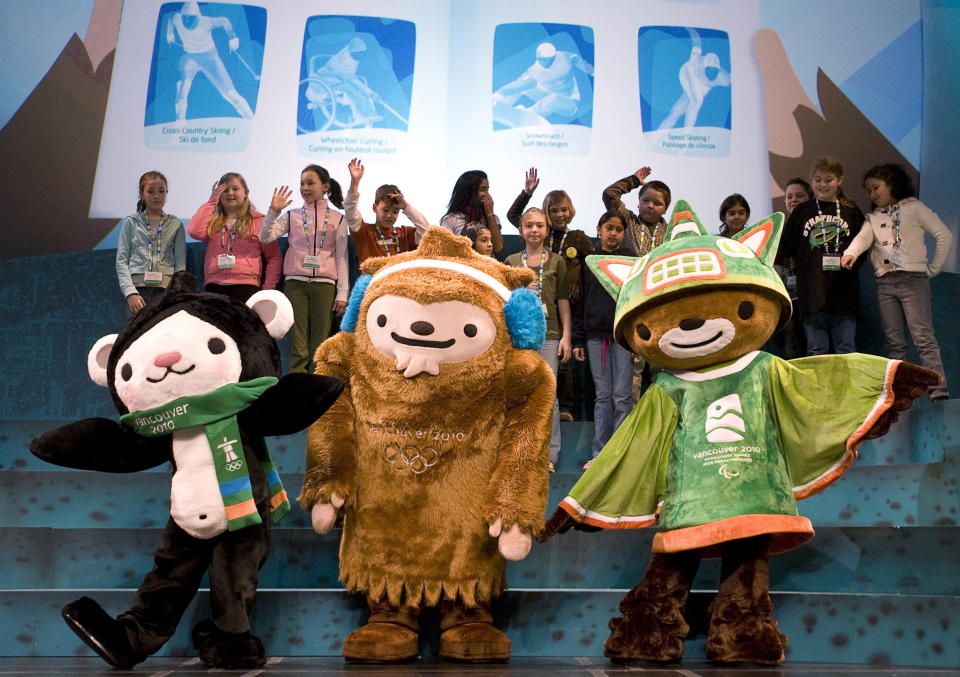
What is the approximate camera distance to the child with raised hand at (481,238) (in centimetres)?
500

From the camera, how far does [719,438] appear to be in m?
2.80

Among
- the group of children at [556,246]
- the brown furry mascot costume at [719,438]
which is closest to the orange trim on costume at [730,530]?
the brown furry mascot costume at [719,438]

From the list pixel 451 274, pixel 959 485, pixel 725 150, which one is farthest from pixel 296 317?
pixel 959 485

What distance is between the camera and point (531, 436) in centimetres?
287

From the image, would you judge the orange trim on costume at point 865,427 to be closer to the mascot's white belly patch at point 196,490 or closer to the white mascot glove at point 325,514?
the white mascot glove at point 325,514

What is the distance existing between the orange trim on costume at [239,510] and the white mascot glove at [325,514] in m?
0.24

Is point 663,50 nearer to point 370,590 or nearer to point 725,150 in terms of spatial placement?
point 725,150

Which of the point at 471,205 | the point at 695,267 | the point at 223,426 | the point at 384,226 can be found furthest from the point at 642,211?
the point at 223,426

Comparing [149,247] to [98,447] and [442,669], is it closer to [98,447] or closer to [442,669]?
[98,447]

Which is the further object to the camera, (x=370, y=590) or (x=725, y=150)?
(x=725, y=150)

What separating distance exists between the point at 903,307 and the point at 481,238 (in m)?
2.15

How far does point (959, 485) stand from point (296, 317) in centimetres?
310

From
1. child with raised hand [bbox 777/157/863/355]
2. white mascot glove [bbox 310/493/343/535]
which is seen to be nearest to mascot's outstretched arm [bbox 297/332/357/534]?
white mascot glove [bbox 310/493/343/535]

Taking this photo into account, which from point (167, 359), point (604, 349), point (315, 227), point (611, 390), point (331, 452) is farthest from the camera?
point (315, 227)
